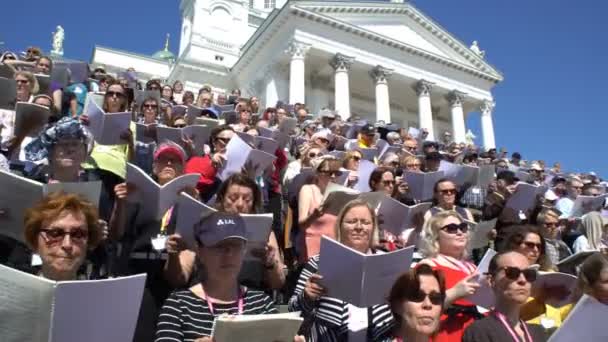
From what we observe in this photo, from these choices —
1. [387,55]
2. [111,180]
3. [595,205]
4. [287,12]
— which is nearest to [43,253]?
[111,180]

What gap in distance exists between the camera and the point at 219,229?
2.95 m

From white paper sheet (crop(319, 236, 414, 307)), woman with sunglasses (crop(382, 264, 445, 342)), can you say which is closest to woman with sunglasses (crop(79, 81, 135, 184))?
white paper sheet (crop(319, 236, 414, 307))

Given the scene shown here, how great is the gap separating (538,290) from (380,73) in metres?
31.7

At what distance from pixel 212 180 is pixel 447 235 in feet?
9.13

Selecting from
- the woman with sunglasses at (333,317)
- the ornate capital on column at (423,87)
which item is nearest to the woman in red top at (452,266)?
the woman with sunglasses at (333,317)

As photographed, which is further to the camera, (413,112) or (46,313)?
(413,112)

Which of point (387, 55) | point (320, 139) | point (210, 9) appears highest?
point (210, 9)

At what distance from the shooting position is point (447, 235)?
3918 millimetres

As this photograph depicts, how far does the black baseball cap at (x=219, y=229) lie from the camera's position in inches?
116

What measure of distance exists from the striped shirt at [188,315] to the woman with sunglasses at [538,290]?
82.1 inches

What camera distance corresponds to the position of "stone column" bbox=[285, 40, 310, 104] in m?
30.3

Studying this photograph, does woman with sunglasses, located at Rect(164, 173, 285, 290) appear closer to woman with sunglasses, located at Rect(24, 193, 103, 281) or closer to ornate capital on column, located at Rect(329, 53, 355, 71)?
woman with sunglasses, located at Rect(24, 193, 103, 281)

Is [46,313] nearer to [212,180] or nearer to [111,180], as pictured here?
[111,180]

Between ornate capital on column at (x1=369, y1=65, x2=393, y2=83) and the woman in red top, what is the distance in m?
31.2
